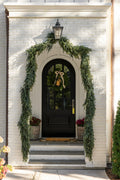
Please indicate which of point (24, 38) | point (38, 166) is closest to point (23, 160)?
point (38, 166)

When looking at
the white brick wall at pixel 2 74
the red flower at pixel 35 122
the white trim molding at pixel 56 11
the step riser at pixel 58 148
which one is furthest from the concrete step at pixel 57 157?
the white trim molding at pixel 56 11

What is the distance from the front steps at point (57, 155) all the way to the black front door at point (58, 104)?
63 cm

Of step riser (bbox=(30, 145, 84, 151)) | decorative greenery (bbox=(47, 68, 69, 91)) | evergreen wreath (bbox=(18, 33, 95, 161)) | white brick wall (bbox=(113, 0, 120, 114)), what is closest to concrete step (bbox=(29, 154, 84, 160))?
step riser (bbox=(30, 145, 84, 151))

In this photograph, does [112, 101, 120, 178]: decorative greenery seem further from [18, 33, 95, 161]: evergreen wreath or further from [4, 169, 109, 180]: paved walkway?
[18, 33, 95, 161]: evergreen wreath

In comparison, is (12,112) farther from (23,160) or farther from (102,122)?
(102,122)

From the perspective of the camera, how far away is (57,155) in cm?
584

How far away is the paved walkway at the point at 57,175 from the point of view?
4.93m

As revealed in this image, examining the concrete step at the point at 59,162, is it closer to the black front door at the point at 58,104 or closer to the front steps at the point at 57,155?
the front steps at the point at 57,155

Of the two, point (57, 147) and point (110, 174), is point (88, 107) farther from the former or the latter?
point (110, 174)

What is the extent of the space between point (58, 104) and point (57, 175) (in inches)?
94.5

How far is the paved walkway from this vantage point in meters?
4.93

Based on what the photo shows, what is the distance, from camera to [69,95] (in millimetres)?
7016

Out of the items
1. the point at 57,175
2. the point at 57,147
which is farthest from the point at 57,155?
the point at 57,175

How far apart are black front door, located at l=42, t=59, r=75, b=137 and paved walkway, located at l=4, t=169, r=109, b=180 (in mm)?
1763
